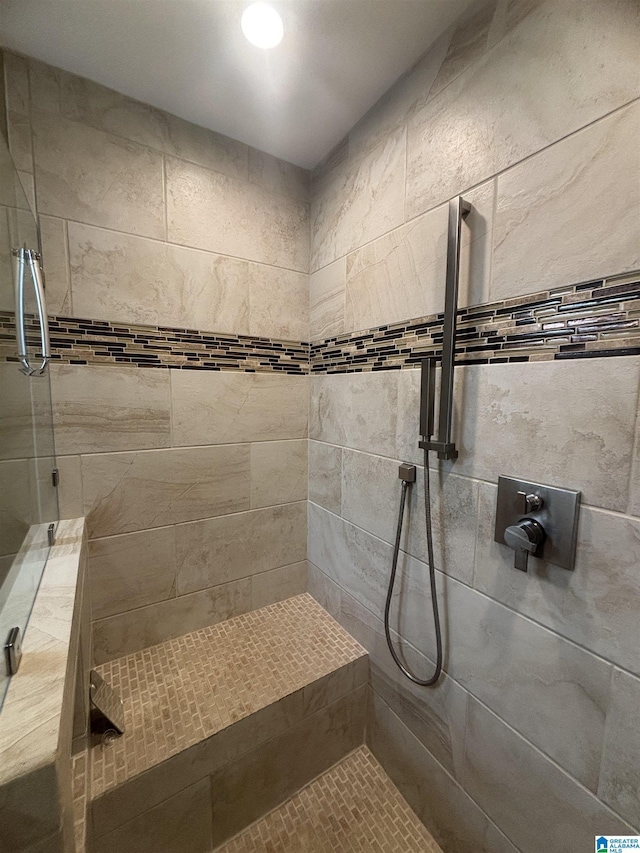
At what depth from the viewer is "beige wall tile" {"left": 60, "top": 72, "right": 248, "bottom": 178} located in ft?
3.75

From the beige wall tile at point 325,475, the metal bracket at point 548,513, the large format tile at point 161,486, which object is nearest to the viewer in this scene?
the metal bracket at point 548,513

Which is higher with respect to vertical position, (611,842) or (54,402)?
(54,402)

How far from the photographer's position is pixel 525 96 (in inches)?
31.6

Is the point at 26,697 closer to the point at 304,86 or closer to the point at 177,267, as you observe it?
the point at 177,267

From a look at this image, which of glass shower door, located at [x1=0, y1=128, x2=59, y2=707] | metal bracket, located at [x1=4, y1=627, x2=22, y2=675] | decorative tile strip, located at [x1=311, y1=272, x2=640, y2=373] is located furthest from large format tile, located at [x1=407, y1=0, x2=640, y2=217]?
metal bracket, located at [x1=4, y1=627, x2=22, y2=675]

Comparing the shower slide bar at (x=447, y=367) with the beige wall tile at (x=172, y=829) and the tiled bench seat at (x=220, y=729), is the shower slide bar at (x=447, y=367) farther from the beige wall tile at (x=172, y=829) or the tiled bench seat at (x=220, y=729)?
the beige wall tile at (x=172, y=829)

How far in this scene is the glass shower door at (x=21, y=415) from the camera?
808mm

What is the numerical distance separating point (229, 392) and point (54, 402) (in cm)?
62

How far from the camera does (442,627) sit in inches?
41.3

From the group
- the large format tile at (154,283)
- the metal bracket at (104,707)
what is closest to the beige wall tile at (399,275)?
the large format tile at (154,283)

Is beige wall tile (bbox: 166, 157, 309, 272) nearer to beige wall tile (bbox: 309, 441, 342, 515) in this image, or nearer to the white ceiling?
the white ceiling

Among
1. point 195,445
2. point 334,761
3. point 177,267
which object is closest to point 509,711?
point 334,761

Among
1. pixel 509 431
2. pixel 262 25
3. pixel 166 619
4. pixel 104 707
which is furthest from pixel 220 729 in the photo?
pixel 262 25

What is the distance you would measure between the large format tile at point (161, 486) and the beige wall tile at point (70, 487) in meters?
0.02
